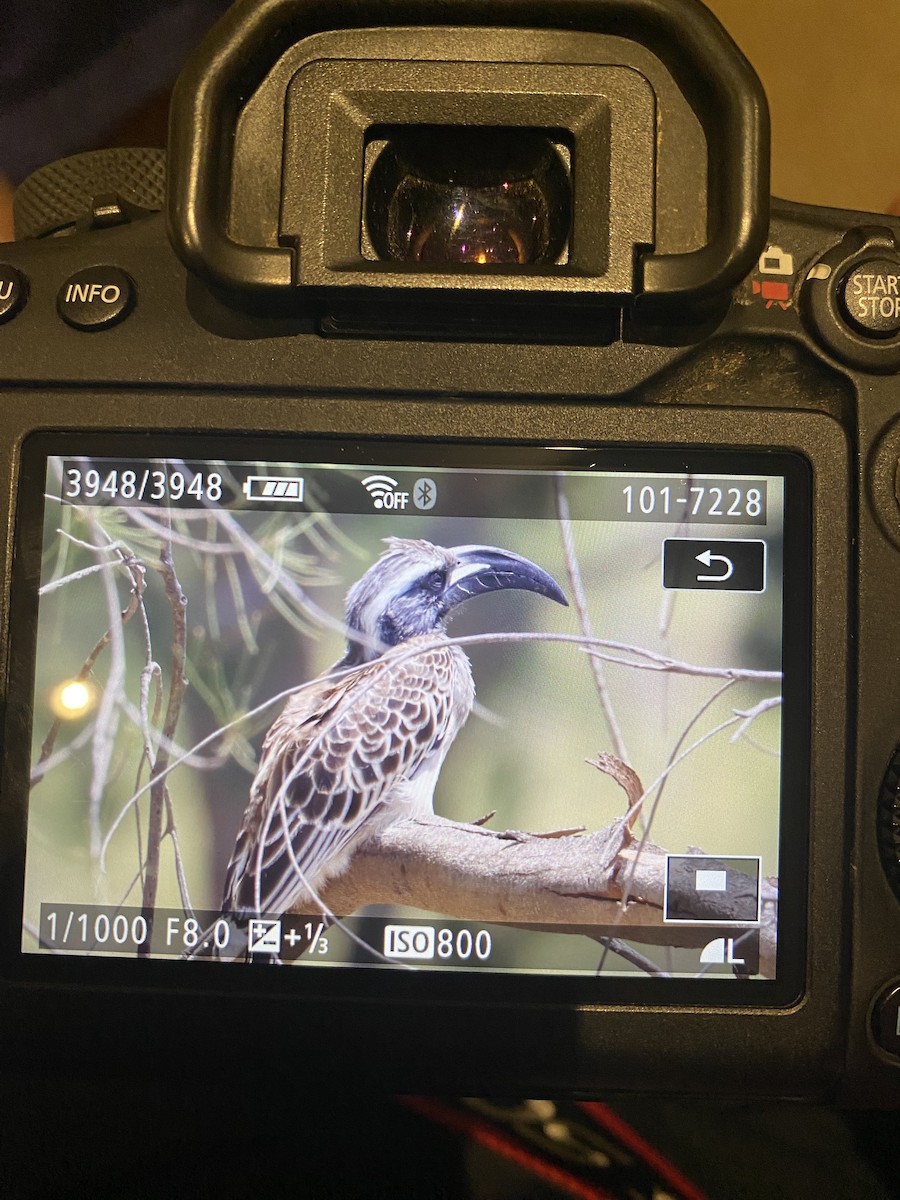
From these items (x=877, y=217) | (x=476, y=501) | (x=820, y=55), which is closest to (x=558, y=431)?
(x=476, y=501)

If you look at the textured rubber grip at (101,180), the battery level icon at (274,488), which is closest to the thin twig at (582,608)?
the battery level icon at (274,488)

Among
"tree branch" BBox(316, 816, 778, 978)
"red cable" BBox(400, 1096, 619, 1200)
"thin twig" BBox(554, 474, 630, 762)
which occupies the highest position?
"thin twig" BBox(554, 474, 630, 762)

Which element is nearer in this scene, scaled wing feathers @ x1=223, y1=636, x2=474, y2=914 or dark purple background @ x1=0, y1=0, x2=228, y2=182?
scaled wing feathers @ x1=223, y1=636, x2=474, y2=914

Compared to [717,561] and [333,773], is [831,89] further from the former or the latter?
[333,773]

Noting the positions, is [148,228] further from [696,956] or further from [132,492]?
[696,956]

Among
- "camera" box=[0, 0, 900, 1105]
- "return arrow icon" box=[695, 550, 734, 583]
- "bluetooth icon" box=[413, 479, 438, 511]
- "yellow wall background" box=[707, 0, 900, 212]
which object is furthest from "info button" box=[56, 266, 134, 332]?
"yellow wall background" box=[707, 0, 900, 212]

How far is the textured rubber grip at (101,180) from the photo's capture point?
0.48m

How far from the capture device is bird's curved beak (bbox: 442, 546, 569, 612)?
42 centimetres

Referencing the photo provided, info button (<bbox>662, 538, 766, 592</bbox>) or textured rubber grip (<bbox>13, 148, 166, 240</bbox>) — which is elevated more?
textured rubber grip (<bbox>13, 148, 166, 240</bbox>)

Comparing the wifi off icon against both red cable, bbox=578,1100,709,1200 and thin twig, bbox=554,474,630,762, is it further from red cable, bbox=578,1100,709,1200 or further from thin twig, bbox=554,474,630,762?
red cable, bbox=578,1100,709,1200

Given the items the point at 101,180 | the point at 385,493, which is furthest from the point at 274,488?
the point at 101,180

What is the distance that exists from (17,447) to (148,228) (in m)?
0.10

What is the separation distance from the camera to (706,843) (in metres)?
0.42

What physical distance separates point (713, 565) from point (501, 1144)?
0.87 ft
